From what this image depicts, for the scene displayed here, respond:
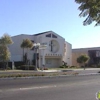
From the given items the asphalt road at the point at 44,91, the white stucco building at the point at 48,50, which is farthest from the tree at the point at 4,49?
the asphalt road at the point at 44,91

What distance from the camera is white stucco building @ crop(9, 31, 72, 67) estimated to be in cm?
6688

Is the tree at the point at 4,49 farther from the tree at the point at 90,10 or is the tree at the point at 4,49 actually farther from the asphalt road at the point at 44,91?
the tree at the point at 90,10

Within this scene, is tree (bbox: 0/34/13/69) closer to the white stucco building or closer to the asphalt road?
the white stucco building

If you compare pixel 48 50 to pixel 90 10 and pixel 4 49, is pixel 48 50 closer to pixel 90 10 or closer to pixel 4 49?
pixel 4 49

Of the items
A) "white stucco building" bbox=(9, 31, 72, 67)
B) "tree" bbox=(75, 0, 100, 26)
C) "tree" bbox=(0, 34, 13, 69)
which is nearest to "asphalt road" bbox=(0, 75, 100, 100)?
"tree" bbox=(75, 0, 100, 26)

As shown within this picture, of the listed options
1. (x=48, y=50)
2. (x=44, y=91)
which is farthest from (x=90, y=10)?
(x=48, y=50)

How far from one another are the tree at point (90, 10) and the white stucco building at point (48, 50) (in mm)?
59402

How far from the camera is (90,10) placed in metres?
6.33

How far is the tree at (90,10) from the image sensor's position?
6.21 meters

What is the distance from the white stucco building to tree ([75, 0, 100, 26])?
59.4 m

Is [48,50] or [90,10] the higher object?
[48,50]

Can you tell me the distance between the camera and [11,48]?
224ft

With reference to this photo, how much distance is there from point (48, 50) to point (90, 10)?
6326 cm

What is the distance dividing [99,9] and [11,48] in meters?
63.1
